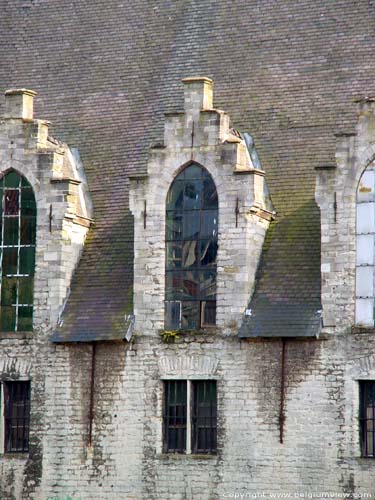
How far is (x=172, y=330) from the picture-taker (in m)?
44.2

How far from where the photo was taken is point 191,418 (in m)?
43.7

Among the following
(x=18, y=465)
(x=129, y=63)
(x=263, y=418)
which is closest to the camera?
(x=263, y=418)

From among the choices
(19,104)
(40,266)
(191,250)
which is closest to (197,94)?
(191,250)

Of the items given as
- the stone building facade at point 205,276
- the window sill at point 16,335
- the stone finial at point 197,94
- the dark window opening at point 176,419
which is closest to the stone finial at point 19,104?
the stone building facade at point 205,276

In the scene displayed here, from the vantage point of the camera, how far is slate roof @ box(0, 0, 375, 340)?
1773 inches

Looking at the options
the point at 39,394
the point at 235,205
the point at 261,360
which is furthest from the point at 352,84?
the point at 39,394

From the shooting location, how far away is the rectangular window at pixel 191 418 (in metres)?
43.6

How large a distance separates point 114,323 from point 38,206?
3966mm

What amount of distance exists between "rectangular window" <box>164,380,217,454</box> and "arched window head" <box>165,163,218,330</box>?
155 cm

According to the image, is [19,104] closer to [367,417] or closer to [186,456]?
[186,456]

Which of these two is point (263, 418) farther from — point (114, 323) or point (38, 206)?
point (38, 206)

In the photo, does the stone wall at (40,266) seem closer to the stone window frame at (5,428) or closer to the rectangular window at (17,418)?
the stone window frame at (5,428)

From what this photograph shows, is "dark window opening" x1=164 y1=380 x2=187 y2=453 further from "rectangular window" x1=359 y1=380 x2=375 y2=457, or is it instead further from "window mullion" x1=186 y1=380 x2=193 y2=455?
"rectangular window" x1=359 y1=380 x2=375 y2=457

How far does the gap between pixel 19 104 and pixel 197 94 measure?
5.38 m
